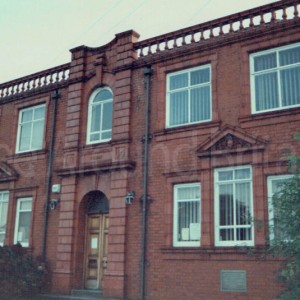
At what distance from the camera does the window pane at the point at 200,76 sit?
1434 centimetres

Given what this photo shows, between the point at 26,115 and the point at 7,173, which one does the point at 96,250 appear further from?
the point at 26,115

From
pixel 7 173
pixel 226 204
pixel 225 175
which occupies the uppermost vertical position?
pixel 7 173

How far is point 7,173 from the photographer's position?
17922mm

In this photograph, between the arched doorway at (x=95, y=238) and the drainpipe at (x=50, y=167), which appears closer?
the arched doorway at (x=95, y=238)

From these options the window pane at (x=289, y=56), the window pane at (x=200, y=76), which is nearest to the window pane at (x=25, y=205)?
the window pane at (x=200, y=76)

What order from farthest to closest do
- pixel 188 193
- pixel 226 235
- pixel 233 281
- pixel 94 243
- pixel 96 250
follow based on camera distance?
pixel 94 243, pixel 96 250, pixel 188 193, pixel 226 235, pixel 233 281

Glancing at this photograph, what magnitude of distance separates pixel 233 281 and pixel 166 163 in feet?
12.9

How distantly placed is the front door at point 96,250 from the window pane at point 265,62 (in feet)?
22.1

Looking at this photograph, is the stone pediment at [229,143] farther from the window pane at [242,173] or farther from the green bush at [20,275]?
the green bush at [20,275]

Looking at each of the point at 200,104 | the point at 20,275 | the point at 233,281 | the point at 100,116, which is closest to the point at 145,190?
the point at 200,104

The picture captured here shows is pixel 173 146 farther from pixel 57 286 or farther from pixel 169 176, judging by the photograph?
pixel 57 286

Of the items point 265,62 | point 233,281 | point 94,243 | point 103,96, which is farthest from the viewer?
point 103,96

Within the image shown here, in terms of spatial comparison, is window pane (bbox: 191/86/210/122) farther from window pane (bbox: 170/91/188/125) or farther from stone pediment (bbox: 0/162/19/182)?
stone pediment (bbox: 0/162/19/182)

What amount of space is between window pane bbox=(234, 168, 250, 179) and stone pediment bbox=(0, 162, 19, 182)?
8743 millimetres
